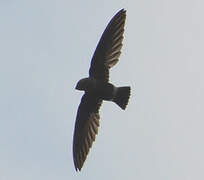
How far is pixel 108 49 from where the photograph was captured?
37.7 feet

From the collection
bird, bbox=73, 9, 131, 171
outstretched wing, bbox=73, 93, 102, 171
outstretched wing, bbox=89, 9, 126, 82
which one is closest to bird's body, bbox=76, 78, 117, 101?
bird, bbox=73, 9, 131, 171

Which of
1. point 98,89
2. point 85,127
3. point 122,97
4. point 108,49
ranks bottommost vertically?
point 85,127

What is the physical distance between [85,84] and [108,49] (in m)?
0.66

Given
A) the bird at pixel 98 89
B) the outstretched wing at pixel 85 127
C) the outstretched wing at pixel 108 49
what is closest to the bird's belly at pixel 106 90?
the bird at pixel 98 89

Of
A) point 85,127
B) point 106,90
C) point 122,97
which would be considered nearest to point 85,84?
point 106,90

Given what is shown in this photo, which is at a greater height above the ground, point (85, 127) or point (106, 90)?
point (106, 90)

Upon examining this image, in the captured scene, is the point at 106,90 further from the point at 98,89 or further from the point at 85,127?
the point at 85,127

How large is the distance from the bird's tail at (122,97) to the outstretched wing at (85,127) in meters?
0.40

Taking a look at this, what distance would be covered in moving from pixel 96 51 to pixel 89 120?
105 centimetres

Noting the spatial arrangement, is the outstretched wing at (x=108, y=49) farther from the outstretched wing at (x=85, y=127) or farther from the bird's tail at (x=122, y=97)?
the outstretched wing at (x=85, y=127)

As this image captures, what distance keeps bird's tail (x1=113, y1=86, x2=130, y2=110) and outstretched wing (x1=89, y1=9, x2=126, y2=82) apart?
0.25 meters

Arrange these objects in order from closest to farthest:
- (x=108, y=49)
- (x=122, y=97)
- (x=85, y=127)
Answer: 1. (x=122, y=97)
2. (x=108, y=49)
3. (x=85, y=127)

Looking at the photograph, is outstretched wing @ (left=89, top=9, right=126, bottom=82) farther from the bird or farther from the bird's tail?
the bird's tail

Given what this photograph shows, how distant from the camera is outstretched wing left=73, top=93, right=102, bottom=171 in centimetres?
1167
